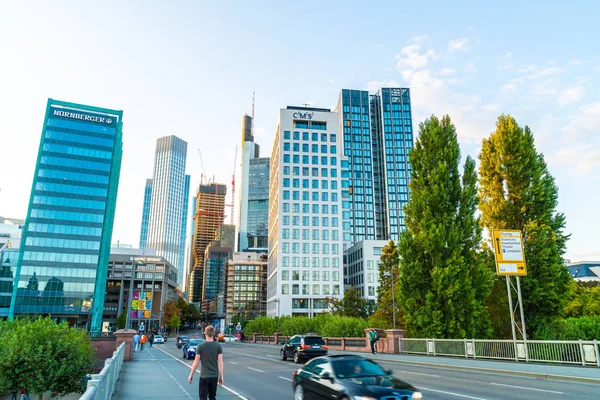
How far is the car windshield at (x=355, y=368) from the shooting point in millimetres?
9328

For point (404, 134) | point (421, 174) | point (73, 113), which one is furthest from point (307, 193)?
point (404, 134)

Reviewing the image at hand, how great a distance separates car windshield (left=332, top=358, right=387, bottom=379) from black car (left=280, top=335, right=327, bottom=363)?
1561 cm

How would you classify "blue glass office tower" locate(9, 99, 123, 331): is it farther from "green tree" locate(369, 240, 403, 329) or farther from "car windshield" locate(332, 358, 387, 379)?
"car windshield" locate(332, 358, 387, 379)

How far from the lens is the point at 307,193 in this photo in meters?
97.1

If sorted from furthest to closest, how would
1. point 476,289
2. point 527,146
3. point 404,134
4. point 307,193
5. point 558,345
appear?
1. point 404,134
2. point 307,193
3. point 527,146
4. point 476,289
5. point 558,345

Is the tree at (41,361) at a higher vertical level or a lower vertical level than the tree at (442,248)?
lower

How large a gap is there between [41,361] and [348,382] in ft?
53.1

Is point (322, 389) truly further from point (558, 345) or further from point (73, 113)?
point (73, 113)

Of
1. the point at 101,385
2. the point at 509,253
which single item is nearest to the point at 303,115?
the point at 509,253

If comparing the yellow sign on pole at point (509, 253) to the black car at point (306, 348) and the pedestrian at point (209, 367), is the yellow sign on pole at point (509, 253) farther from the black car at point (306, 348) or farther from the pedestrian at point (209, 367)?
the pedestrian at point (209, 367)

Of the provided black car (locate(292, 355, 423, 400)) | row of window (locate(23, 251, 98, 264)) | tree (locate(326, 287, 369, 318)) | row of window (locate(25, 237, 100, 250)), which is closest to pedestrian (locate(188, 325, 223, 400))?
black car (locate(292, 355, 423, 400))

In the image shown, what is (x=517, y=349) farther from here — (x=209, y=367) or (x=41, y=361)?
(x=41, y=361)

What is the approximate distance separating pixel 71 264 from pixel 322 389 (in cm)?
12014

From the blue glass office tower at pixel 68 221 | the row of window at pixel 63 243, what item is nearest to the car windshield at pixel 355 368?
the row of window at pixel 63 243
